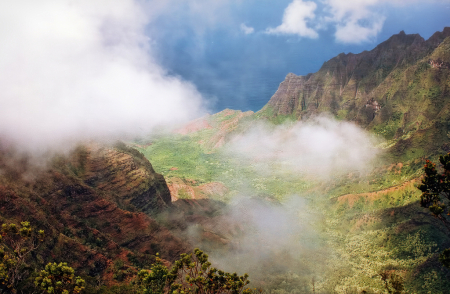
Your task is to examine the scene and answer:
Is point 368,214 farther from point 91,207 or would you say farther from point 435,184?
point 91,207

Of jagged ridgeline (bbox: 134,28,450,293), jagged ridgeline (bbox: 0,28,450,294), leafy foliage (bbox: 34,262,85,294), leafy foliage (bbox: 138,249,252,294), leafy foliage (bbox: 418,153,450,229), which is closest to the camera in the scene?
leafy foliage (bbox: 418,153,450,229)

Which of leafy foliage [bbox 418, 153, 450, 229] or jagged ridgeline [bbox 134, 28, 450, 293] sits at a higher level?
jagged ridgeline [bbox 134, 28, 450, 293]

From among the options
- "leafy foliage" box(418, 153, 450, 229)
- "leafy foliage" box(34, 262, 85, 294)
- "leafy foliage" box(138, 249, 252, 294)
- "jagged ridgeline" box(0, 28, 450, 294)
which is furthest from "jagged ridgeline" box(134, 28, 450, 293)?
"leafy foliage" box(34, 262, 85, 294)

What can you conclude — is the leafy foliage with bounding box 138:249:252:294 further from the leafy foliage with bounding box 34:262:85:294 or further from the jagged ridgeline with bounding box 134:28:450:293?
the jagged ridgeline with bounding box 134:28:450:293

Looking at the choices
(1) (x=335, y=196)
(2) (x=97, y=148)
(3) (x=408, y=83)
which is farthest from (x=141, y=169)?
(3) (x=408, y=83)

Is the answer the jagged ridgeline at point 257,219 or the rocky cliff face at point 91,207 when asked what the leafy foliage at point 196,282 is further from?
the rocky cliff face at point 91,207

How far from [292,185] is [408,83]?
107642mm

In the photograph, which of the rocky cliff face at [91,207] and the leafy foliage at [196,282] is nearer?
the leafy foliage at [196,282]

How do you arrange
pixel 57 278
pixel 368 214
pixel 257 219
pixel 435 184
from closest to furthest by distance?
1. pixel 435 184
2. pixel 57 278
3. pixel 368 214
4. pixel 257 219

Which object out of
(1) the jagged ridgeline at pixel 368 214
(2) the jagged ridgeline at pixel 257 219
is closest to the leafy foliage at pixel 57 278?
(2) the jagged ridgeline at pixel 257 219

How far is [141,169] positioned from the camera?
105 meters

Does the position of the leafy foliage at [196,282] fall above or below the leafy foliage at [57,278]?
above

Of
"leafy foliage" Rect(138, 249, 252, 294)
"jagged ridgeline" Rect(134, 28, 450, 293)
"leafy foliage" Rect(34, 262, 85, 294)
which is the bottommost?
"leafy foliage" Rect(34, 262, 85, 294)

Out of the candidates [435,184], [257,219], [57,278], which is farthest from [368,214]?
[57,278]
